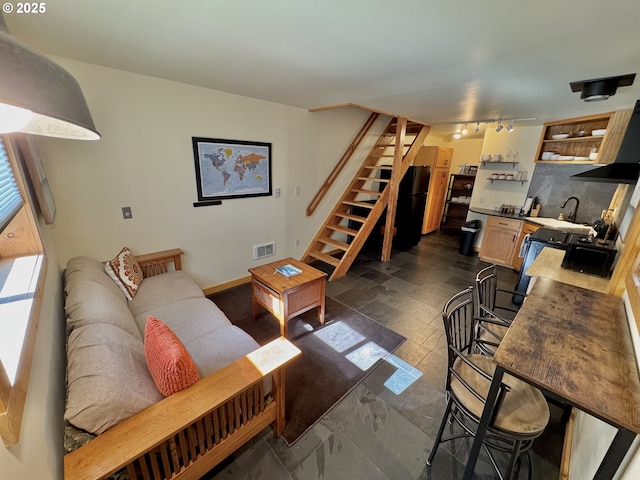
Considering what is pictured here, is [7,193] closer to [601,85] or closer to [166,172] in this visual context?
[166,172]

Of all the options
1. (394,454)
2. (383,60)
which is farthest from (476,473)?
(383,60)

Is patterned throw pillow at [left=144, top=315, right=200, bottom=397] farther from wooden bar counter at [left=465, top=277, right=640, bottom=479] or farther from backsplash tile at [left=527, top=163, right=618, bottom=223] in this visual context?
backsplash tile at [left=527, top=163, right=618, bottom=223]

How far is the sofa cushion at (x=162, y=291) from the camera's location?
84.0 inches

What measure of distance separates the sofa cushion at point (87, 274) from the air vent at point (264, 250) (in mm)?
1657

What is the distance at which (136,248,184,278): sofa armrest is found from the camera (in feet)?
8.54

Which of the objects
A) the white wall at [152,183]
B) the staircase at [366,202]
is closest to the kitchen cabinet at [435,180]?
the staircase at [366,202]

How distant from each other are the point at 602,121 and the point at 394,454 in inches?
193

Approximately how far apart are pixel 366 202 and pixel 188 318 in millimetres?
3473

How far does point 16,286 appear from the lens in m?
1.14

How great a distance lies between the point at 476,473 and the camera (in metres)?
1.43

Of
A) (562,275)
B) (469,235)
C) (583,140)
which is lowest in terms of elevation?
(469,235)

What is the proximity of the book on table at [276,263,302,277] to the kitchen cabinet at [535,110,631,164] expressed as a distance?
3858 millimetres
